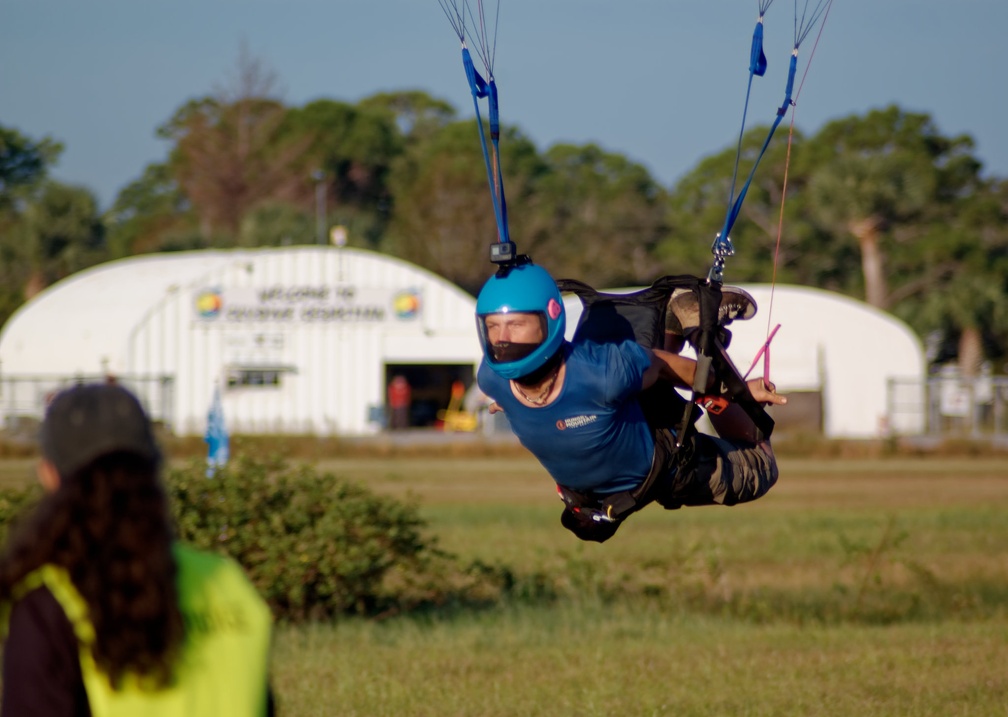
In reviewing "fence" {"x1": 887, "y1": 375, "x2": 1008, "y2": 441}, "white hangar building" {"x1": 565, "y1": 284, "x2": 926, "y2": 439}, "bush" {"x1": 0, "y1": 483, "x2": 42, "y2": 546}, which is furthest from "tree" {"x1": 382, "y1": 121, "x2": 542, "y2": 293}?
"bush" {"x1": 0, "y1": 483, "x2": 42, "y2": 546}

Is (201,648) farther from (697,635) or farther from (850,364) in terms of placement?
(850,364)

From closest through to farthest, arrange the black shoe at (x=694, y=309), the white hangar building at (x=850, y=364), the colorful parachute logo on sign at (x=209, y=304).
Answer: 1. the black shoe at (x=694, y=309)
2. the white hangar building at (x=850, y=364)
3. the colorful parachute logo on sign at (x=209, y=304)

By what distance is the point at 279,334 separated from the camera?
49.8m

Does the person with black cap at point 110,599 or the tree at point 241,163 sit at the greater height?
the tree at point 241,163

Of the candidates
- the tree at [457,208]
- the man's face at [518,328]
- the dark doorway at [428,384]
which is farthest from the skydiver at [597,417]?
the tree at [457,208]

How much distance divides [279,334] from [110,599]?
47.4 meters

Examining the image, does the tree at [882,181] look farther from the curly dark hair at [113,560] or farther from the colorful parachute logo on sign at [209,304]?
the curly dark hair at [113,560]

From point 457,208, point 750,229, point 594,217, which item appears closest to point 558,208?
point 594,217

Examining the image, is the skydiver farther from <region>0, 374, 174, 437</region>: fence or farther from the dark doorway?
the dark doorway

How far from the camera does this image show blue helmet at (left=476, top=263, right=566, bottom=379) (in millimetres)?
6320

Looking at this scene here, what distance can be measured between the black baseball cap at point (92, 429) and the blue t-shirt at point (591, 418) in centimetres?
361

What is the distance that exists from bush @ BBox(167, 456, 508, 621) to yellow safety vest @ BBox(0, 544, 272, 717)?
8.98 metres

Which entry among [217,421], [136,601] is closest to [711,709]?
[136,601]

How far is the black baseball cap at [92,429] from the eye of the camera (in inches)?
121
